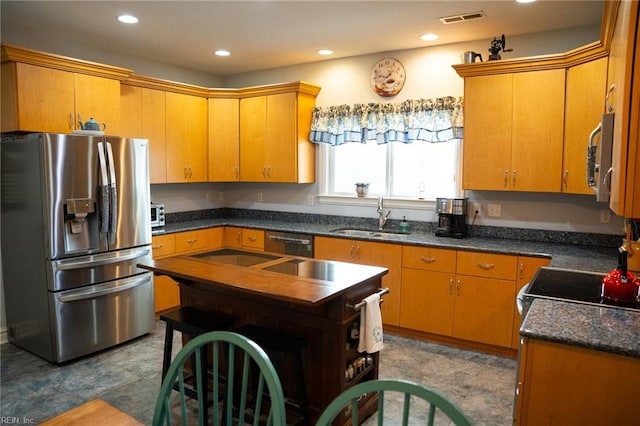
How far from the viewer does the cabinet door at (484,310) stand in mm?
3367

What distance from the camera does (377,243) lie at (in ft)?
12.7

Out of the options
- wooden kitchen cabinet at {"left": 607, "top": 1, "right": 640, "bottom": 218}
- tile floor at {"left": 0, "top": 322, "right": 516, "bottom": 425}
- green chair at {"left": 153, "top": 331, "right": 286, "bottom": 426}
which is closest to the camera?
green chair at {"left": 153, "top": 331, "right": 286, "bottom": 426}

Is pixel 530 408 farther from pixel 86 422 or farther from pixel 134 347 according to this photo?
pixel 134 347

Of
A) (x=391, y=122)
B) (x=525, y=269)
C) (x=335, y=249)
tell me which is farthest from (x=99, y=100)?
(x=525, y=269)

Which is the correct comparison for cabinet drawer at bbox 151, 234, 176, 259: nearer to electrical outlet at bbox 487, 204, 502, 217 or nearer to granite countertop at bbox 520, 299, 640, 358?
electrical outlet at bbox 487, 204, 502, 217

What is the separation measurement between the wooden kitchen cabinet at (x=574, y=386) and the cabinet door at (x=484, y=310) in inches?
71.1

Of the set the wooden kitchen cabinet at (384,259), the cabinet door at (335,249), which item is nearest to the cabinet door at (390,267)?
the wooden kitchen cabinet at (384,259)

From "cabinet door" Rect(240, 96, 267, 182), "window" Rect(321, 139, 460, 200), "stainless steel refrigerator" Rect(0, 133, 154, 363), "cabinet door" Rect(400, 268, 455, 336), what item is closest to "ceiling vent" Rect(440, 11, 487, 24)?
"window" Rect(321, 139, 460, 200)

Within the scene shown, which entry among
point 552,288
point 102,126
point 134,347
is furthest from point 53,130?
point 552,288

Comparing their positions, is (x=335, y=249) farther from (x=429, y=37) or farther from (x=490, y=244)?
(x=429, y=37)

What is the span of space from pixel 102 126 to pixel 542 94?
11.4ft

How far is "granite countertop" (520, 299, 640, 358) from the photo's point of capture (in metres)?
1.50

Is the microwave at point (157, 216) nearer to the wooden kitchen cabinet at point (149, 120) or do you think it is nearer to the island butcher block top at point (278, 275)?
the wooden kitchen cabinet at point (149, 120)

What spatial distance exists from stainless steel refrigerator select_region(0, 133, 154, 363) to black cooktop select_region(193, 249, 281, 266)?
908 millimetres
